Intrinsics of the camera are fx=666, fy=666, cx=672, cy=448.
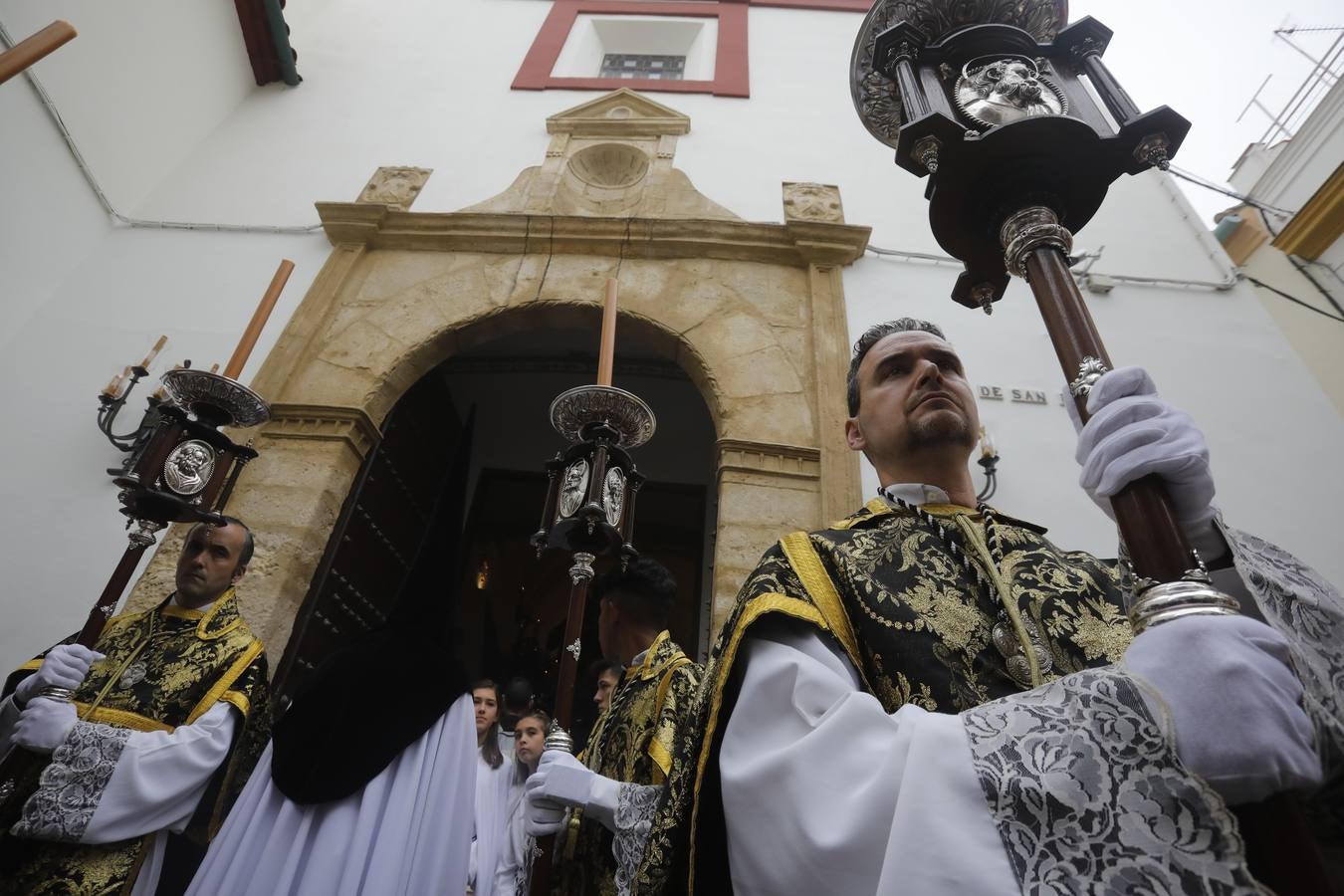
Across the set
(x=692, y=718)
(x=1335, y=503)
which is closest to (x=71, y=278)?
(x=692, y=718)

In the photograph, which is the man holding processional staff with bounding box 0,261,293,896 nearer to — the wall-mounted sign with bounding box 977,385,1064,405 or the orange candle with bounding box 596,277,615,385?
the orange candle with bounding box 596,277,615,385

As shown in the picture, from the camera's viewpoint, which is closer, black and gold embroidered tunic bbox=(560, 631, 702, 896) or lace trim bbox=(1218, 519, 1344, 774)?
lace trim bbox=(1218, 519, 1344, 774)

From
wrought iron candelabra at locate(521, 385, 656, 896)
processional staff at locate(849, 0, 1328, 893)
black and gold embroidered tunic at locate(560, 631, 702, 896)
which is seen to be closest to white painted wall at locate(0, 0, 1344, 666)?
wrought iron candelabra at locate(521, 385, 656, 896)

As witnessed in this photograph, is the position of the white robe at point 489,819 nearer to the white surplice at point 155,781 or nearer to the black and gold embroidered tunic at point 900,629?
the white surplice at point 155,781

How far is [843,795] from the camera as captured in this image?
0.76 metres

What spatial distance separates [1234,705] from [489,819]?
3570 millimetres

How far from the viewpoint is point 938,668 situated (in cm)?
101

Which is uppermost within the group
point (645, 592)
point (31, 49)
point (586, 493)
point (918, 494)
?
point (31, 49)

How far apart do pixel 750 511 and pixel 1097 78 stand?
2.48m

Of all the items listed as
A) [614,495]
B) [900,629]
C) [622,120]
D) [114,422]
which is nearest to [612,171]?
[622,120]

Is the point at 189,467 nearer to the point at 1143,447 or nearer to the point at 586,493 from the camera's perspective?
the point at 586,493

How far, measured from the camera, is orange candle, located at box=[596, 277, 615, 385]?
7.88 feet

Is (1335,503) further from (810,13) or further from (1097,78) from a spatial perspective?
(810,13)

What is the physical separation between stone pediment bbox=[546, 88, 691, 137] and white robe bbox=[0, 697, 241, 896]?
517 cm
